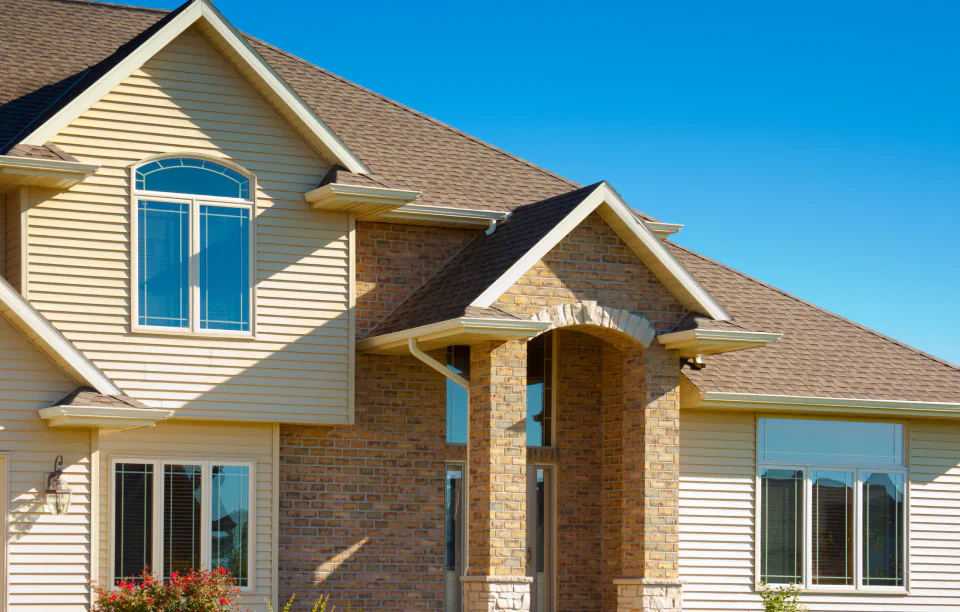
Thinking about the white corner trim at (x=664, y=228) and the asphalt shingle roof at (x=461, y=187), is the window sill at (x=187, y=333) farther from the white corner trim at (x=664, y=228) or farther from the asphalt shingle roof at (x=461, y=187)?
the white corner trim at (x=664, y=228)

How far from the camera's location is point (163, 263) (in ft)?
53.7

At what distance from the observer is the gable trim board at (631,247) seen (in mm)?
16344

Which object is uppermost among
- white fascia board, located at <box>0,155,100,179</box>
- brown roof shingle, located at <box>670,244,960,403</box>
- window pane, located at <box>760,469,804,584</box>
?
white fascia board, located at <box>0,155,100,179</box>

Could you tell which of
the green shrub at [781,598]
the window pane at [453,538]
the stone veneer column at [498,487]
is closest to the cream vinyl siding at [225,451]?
the stone veneer column at [498,487]

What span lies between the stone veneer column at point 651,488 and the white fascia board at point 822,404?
137cm

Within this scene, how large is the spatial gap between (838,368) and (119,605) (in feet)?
36.2

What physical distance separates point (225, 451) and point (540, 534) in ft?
15.8

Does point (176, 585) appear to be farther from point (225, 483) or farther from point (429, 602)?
point (429, 602)

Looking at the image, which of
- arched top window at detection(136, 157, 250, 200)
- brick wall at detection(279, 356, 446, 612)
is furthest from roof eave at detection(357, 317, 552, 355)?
arched top window at detection(136, 157, 250, 200)

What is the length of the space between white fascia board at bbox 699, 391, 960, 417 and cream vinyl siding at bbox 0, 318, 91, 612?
8.40 meters

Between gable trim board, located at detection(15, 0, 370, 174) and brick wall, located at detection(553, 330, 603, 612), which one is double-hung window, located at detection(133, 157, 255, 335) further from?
brick wall, located at detection(553, 330, 603, 612)

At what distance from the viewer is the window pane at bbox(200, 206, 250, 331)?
16531 mm

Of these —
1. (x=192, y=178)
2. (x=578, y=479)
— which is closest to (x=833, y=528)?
(x=578, y=479)

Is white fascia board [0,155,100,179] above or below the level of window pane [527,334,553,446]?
above
